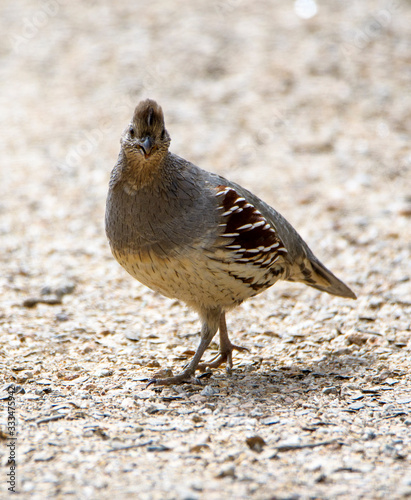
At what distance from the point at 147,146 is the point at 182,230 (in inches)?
28.8

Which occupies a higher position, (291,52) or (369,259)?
(291,52)

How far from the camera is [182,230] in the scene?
557 centimetres

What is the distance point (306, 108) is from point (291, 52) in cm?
242

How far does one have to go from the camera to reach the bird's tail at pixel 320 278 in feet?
22.5

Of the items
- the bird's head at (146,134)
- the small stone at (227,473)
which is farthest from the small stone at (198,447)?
the bird's head at (146,134)

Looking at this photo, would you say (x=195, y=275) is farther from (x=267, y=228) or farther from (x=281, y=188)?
(x=281, y=188)

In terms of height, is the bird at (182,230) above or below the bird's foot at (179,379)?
above

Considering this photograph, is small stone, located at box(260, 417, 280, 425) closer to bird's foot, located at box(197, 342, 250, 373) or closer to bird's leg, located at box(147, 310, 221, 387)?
bird's leg, located at box(147, 310, 221, 387)

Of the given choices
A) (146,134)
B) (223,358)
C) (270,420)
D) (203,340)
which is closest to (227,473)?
(270,420)

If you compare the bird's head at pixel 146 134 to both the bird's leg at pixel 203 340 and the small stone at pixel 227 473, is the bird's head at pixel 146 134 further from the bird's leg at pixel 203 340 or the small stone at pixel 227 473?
the small stone at pixel 227 473

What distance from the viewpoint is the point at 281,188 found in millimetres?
10609

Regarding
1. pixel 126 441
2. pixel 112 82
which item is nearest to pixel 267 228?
pixel 126 441

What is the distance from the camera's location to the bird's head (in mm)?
5602

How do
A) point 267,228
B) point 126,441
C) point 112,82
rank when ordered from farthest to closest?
point 112,82, point 267,228, point 126,441
